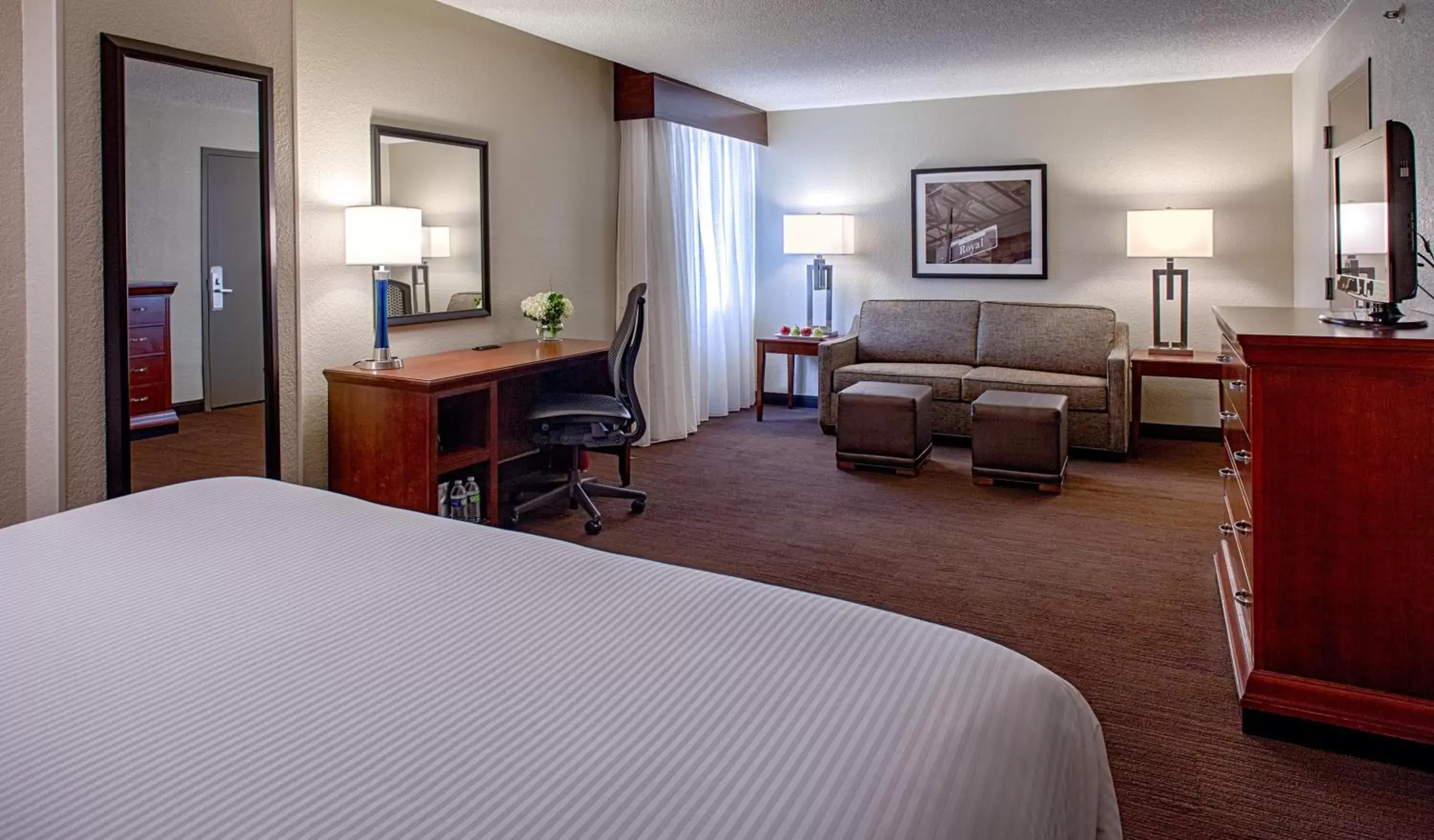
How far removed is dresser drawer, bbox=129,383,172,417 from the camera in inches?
110

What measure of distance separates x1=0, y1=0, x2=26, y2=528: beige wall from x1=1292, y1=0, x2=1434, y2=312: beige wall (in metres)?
3.86

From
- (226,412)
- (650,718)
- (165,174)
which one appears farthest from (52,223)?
(650,718)

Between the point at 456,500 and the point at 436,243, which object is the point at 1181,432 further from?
the point at 436,243

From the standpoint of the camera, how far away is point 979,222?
6.05m

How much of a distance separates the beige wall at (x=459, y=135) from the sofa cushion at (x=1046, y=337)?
7.56 ft

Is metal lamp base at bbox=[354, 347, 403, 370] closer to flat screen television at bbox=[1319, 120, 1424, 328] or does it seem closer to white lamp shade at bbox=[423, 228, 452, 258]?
white lamp shade at bbox=[423, 228, 452, 258]

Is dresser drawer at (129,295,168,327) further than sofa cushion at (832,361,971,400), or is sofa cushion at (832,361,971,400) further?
sofa cushion at (832,361,971,400)

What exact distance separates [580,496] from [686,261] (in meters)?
2.13

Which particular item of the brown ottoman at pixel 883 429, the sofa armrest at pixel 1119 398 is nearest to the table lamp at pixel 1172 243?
the sofa armrest at pixel 1119 398

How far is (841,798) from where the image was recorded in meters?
0.81

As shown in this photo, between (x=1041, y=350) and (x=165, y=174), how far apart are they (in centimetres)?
447

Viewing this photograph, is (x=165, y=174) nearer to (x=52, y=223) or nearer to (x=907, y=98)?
(x=52, y=223)

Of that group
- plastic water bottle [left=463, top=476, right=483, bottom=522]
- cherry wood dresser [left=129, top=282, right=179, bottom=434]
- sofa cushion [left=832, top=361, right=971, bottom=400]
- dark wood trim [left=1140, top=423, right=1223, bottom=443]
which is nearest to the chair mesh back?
plastic water bottle [left=463, top=476, right=483, bottom=522]

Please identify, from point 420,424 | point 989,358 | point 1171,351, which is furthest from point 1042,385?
point 420,424
